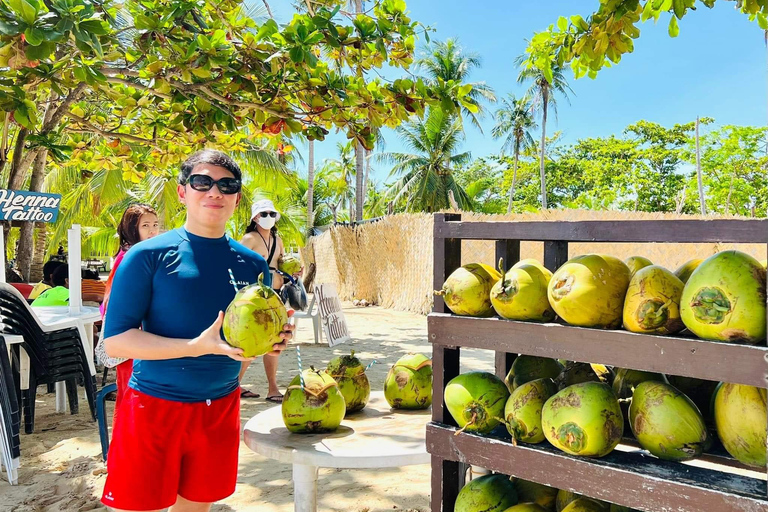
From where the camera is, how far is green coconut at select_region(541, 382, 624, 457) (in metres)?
1.27

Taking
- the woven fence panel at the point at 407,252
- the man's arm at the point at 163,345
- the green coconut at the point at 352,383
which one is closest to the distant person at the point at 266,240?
the green coconut at the point at 352,383

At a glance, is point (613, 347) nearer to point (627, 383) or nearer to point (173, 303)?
→ point (627, 383)

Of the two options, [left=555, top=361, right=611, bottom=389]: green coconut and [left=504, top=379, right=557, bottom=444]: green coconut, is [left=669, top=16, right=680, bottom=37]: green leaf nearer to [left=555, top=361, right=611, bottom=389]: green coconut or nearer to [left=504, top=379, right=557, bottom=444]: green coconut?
[left=555, top=361, right=611, bottom=389]: green coconut

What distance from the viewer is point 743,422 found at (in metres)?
1.19

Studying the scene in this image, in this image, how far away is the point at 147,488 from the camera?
6.01 feet

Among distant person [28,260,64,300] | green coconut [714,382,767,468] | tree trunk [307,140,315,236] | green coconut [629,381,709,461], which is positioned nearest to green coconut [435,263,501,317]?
green coconut [629,381,709,461]

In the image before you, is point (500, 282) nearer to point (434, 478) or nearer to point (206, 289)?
point (434, 478)

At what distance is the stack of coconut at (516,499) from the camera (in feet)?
4.66

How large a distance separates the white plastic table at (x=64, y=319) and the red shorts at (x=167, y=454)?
9.06 feet

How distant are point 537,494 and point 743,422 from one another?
568mm

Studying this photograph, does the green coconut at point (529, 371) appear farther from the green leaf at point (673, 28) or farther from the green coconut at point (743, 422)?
the green leaf at point (673, 28)

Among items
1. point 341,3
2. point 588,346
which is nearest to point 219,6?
point 341,3

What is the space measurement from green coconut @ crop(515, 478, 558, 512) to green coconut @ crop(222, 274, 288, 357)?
2.56 feet

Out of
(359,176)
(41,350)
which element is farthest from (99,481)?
(359,176)
